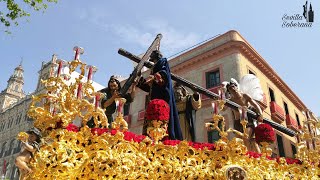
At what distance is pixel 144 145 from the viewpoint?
436 cm

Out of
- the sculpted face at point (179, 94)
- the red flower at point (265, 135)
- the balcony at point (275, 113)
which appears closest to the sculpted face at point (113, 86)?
the sculpted face at point (179, 94)

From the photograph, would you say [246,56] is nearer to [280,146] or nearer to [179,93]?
[280,146]

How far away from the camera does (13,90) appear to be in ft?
175

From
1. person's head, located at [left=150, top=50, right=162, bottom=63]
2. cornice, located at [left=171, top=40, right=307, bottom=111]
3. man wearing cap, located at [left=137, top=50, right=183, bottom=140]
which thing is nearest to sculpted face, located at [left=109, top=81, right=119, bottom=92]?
man wearing cap, located at [left=137, top=50, right=183, bottom=140]

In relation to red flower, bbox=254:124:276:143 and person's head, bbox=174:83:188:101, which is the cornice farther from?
red flower, bbox=254:124:276:143

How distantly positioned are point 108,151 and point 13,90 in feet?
185

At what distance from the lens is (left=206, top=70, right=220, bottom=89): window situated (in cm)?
1878

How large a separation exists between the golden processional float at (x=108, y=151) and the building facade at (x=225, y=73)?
1157 centimetres

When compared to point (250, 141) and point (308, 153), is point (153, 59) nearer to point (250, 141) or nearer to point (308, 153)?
point (250, 141)

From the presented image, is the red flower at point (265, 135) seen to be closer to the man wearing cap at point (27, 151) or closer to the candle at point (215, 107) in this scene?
the candle at point (215, 107)

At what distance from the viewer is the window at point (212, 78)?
18.8m

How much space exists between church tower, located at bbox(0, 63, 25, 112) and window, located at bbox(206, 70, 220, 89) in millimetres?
41977

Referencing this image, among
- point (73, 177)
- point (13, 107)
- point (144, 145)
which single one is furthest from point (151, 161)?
point (13, 107)

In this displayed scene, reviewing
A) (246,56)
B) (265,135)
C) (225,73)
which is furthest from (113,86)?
(246,56)
